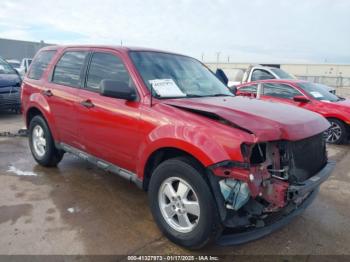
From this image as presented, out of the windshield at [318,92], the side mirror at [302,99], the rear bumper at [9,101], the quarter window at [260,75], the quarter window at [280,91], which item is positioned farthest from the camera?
the quarter window at [260,75]

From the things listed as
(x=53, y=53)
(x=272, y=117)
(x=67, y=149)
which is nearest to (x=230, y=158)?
(x=272, y=117)

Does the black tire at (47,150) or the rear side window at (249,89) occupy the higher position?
the rear side window at (249,89)

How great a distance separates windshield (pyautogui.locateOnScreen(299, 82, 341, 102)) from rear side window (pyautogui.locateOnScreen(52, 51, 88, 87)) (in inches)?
239

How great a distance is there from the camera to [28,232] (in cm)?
327

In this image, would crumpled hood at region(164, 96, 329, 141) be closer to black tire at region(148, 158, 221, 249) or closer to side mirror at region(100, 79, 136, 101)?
side mirror at region(100, 79, 136, 101)

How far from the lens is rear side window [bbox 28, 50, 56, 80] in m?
5.06

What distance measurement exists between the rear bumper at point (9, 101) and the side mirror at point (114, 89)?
7058 millimetres

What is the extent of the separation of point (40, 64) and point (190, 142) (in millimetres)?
3519

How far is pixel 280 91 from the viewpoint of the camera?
873cm

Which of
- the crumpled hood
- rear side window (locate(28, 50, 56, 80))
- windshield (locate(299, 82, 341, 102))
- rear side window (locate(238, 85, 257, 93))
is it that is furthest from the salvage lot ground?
rear side window (locate(238, 85, 257, 93))

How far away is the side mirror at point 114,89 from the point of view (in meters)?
3.31

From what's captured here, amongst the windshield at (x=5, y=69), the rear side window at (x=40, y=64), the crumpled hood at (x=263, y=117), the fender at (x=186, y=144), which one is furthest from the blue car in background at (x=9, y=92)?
the crumpled hood at (x=263, y=117)

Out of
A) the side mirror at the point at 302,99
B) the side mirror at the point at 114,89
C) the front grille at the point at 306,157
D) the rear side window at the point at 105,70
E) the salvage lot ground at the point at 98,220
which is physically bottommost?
the salvage lot ground at the point at 98,220

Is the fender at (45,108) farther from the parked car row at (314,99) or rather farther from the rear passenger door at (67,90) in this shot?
the parked car row at (314,99)
